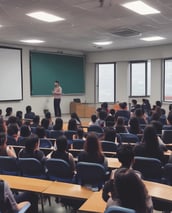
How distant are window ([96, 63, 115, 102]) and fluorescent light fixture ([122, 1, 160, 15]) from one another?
7.25m

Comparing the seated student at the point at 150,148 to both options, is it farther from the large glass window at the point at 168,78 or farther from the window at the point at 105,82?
the window at the point at 105,82

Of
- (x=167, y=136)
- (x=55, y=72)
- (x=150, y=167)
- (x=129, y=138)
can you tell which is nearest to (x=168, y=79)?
(x=55, y=72)

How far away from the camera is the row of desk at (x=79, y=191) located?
2.24m

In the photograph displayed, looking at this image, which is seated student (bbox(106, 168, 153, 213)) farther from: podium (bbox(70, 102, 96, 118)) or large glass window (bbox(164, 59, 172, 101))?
podium (bbox(70, 102, 96, 118))

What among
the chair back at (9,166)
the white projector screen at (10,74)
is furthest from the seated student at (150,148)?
the white projector screen at (10,74)

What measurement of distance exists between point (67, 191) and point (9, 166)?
46.7 inches

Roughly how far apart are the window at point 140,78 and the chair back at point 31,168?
33.0 ft

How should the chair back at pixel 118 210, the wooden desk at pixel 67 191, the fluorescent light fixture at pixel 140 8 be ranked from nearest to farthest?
1. the chair back at pixel 118 210
2. the wooden desk at pixel 67 191
3. the fluorescent light fixture at pixel 140 8

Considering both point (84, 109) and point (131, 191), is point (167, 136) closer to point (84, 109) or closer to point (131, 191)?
point (131, 191)

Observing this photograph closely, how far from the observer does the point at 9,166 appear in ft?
11.6

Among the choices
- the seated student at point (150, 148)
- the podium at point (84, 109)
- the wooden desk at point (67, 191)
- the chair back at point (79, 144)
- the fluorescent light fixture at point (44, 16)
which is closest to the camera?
the wooden desk at point (67, 191)

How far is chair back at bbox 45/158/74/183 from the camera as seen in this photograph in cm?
315

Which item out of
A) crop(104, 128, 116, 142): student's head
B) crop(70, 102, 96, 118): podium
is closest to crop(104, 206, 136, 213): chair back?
crop(104, 128, 116, 142): student's head

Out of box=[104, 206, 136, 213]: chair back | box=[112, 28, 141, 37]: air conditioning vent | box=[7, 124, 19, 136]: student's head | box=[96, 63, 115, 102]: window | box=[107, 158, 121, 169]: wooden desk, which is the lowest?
box=[107, 158, 121, 169]: wooden desk
